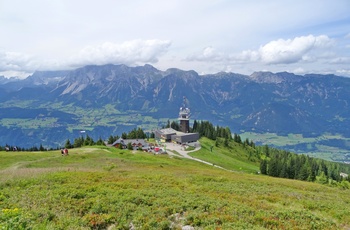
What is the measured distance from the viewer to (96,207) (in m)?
→ 17.8

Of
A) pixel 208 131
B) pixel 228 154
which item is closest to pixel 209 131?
pixel 208 131

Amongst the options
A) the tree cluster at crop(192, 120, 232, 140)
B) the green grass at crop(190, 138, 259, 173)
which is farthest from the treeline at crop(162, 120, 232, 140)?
the green grass at crop(190, 138, 259, 173)

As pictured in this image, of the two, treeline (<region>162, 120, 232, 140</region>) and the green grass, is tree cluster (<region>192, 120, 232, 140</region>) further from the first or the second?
the green grass

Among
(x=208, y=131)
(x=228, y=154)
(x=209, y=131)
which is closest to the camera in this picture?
(x=228, y=154)

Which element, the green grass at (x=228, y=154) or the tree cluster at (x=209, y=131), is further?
the tree cluster at (x=209, y=131)

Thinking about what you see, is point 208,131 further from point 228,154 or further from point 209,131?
point 228,154

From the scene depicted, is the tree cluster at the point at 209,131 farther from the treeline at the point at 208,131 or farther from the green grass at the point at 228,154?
the green grass at the point at 228,154

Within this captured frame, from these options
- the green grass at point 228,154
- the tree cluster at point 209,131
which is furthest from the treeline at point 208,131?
the green grass at point 228,154

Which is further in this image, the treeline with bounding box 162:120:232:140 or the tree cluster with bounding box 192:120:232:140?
the treeline with bounding box 162:120:232:140

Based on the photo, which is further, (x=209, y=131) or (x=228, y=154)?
(x=209, y=131)

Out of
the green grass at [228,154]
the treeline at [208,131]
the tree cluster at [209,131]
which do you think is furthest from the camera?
the treeline at [208,131]

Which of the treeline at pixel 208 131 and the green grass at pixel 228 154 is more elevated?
the treeline at pixel 208 131

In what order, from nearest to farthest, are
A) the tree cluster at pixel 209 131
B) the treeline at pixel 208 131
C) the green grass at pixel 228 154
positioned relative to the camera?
1. the green grass at pixel 228 154
2. the tree cluster at pixel 209 131
3. the treeline at pixel 208 131

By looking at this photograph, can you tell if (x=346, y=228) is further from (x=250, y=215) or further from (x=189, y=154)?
(x=189, y=154)
